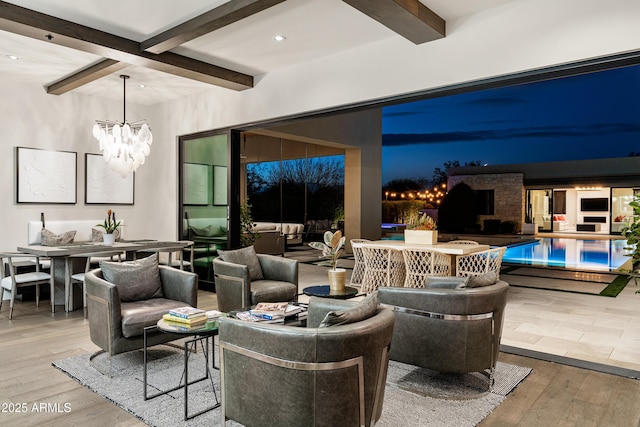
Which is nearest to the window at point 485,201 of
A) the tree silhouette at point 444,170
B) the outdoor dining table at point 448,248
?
the tree silhouette at point 444,170

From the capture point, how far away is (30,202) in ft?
21.5

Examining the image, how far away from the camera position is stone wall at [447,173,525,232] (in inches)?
741

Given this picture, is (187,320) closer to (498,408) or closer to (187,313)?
(187,313)

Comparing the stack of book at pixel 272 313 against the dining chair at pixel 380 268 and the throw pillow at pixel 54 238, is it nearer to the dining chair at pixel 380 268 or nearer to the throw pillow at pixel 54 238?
the dining chair at pixel 380 268

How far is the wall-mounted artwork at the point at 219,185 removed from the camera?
6.80 metres

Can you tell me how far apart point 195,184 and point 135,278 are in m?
3.52

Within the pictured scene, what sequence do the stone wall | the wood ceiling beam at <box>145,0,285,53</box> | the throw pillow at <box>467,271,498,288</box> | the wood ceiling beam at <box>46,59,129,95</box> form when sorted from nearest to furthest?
1. the throw pillow at <box>467,271,498,288</box>
2. the wood ceiling beam at <box>145,0,285,53</box>
3. the wood ceiling beam at <box>46,59,129,95</box>
4. the stone wall

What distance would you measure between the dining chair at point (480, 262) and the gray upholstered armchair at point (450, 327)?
257 cm

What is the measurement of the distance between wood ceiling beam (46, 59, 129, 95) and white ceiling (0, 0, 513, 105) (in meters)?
0.08

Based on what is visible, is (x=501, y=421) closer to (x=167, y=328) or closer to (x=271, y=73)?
(x=167, y=328)

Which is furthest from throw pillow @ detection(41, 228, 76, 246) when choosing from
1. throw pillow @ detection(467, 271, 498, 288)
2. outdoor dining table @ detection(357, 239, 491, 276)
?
throw pillow @ detection(467, 271, 498, 288)

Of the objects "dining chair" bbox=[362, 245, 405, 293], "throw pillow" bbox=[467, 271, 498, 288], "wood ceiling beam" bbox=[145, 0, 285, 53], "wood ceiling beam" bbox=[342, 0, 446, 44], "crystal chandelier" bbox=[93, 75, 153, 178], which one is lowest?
"dining chair" bbox=[362, 245, 405, 293]

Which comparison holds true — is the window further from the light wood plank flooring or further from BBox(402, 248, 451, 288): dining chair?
BBox(402, 248, 451, 288): dining chair

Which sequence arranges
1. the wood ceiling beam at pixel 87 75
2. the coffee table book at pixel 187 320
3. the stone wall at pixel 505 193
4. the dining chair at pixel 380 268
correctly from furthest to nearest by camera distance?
the stone wall at pixel 505 193, the dining chair at pixel 380 268, the wood ceiling beam at pixel 87 75, the coffee table book at pixel 187 320
